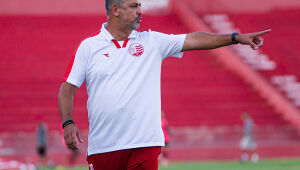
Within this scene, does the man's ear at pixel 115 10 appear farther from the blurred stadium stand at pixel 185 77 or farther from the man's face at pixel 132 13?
the blurred stadium stand at pixel 185 77

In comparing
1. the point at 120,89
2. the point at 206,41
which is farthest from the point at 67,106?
the point at 206,41

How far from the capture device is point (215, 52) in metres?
31.3

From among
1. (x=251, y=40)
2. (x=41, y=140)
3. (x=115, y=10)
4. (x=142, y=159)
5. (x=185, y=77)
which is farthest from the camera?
(x=185, y=77)

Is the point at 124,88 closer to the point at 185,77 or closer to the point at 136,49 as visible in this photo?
the point at 136,49

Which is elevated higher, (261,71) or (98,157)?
(261,71)

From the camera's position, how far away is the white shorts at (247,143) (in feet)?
72.7

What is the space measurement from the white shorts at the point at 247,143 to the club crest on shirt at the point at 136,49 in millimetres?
17293

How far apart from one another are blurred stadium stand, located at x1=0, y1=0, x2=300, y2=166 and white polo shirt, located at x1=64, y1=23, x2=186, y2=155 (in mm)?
16034

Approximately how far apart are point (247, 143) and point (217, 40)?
56.5 ft

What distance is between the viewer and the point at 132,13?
17.5ft

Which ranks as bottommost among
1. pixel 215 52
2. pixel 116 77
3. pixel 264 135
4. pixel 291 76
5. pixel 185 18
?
pixel 116 77

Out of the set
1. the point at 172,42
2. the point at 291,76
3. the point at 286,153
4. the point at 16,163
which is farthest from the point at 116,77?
the point at 291,76

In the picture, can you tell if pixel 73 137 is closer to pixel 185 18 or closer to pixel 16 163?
pixel 16 163

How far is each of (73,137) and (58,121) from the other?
20.7 meters
